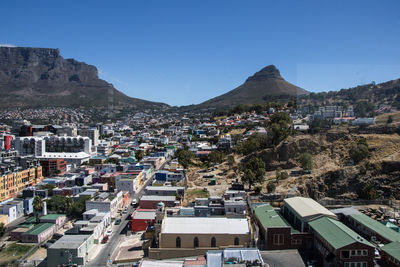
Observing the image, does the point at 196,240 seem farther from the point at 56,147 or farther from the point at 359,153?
the point at 56,147

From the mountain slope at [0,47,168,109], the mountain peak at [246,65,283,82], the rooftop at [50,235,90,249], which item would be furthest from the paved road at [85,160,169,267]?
the mountain peak at [246,65,283,82]

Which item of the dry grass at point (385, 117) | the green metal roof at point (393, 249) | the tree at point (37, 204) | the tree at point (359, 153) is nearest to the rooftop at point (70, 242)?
the tree at point (37, 204)

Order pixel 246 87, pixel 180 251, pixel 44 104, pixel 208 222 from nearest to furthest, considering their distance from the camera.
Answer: pixel 180 251, pixel 208 222, pixel 44 104, pixel 246 87

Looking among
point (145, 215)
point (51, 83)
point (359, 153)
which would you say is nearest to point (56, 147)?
point (145, 215)

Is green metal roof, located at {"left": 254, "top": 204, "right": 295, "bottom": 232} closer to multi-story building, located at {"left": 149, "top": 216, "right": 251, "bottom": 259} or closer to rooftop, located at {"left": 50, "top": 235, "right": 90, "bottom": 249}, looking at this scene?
multi-story building, located at {"left": 149, "top": 216, "right": 251, "bottom": 259}

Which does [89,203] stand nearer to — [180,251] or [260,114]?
[180,251]

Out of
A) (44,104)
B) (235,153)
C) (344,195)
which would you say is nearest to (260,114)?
(235,153)

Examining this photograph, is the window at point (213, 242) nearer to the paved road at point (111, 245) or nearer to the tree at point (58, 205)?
the paved road at point (111, 245)
